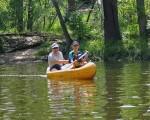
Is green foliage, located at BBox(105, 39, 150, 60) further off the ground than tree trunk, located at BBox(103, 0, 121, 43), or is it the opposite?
tree trunk, located at BBox(103, 0, 121, 43)

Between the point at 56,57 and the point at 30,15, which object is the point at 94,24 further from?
the point at 56,57

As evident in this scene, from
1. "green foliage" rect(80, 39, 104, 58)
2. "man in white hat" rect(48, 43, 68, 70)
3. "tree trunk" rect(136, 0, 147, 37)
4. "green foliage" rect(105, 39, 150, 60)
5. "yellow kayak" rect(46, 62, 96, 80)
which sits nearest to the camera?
"yellow kayak" rect(46, 62, 96, 80)

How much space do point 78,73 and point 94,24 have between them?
50.2 ft

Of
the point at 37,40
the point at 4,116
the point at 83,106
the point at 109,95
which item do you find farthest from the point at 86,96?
the point at 37,40

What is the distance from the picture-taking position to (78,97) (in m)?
12.0

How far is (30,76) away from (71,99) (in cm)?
660

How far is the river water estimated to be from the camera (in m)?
9.55

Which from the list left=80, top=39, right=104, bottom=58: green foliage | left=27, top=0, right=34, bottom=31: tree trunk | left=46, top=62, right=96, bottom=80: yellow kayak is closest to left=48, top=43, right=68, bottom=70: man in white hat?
left=46, top=62, right=96, bottom=80: yellow kayak

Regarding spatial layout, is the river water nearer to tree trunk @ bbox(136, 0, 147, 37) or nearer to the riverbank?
the riverbank

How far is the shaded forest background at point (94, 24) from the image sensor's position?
1007 inches

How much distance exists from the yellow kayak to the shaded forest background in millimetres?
8111

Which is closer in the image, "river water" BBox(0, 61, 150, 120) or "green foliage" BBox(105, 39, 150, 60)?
"river water" BBox(0, 61, 150, 120)

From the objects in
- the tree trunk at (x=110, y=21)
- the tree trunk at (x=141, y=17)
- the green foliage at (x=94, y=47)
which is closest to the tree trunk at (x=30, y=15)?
the green foliage at (x=94, y=47)

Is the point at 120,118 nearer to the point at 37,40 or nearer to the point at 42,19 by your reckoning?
the point at 37,40
